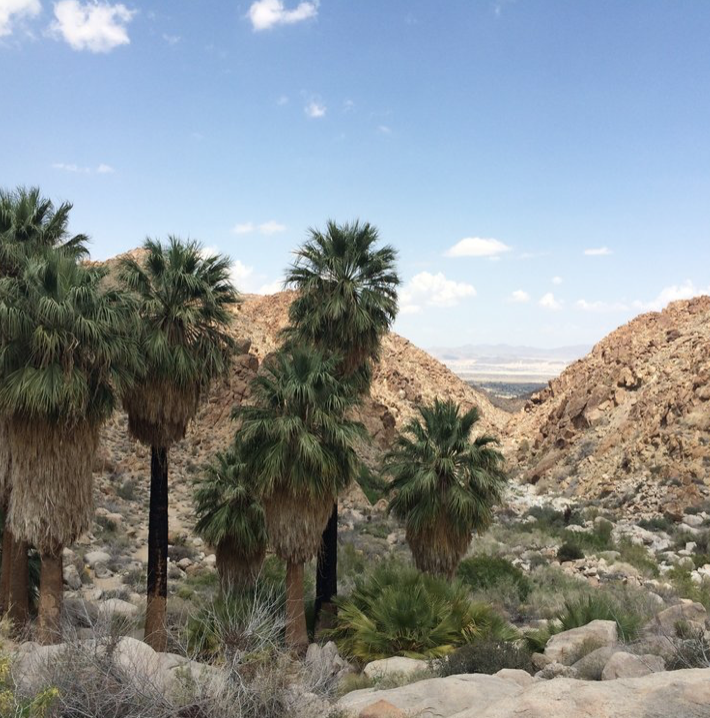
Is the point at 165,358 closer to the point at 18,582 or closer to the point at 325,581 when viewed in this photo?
the point at 18,582

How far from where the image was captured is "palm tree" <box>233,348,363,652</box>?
1415 centimetres

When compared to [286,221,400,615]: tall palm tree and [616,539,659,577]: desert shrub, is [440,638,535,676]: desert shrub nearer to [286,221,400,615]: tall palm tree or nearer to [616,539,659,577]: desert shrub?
[286,221,400,615]: tall palm tree

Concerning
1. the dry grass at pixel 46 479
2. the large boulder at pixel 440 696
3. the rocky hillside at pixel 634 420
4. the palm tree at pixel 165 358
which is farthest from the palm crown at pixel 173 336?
the rocky hillside at pixel 634 420

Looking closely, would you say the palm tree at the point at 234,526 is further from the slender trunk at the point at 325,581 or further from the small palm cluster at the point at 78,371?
the small palm cluster at the point at 78,371

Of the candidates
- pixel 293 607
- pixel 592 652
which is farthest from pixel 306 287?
pixel 592 652

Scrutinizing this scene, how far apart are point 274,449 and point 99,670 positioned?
25.5 ft

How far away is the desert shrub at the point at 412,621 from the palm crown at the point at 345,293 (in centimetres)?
625

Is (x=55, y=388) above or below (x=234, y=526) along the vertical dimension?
above

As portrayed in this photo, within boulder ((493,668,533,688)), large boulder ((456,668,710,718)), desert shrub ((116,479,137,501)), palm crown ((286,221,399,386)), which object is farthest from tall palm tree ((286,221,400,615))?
desert shrub ((116,479,137,501))

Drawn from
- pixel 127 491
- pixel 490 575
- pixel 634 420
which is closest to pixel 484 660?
pixel 490 575

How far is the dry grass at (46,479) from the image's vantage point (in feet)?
41.2

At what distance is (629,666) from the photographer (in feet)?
30.6

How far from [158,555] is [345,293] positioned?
26.5 feet

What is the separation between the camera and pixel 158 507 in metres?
15.0
